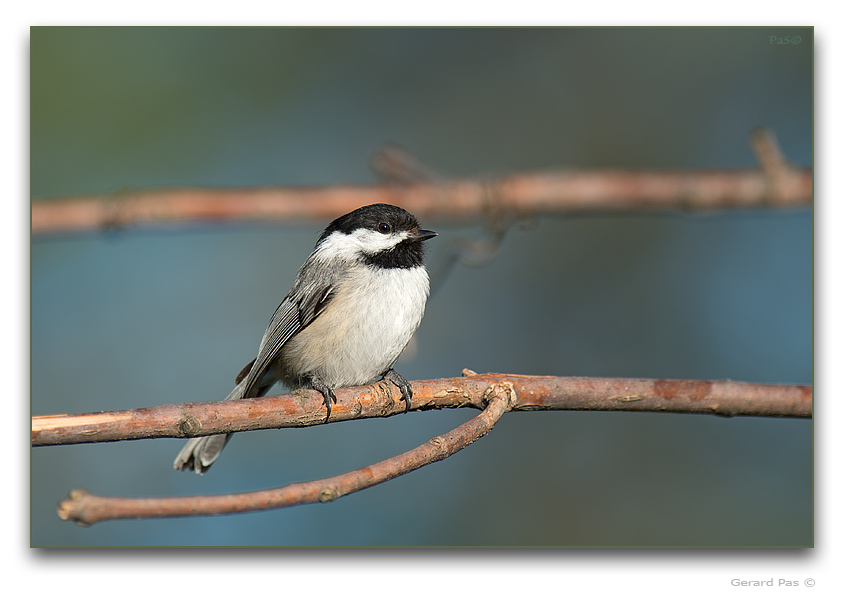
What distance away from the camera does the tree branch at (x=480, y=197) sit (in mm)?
2699

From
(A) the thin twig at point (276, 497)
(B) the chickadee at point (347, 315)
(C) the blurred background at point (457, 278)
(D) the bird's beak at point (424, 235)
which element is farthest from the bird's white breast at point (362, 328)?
(A) the thin twig at point (276, 497)

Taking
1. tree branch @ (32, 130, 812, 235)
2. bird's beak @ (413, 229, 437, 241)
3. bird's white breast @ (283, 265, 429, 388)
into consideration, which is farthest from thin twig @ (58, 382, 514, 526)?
tree branch @ (32, 130, 812, 235)

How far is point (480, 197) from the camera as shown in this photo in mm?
2969

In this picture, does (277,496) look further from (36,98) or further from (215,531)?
(36,98)

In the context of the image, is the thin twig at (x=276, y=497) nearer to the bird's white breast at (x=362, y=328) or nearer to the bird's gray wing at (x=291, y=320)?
the bird's white breast at (x=362, y=328)

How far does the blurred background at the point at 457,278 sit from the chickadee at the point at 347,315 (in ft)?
0.59

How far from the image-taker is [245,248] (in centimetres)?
315

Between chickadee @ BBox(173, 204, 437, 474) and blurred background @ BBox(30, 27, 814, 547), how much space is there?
0.18 metres

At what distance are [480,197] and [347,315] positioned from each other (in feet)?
3.75

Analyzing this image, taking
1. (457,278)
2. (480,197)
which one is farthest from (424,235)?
(457,278)

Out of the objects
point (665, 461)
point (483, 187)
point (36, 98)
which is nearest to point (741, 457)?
point (665, 461)

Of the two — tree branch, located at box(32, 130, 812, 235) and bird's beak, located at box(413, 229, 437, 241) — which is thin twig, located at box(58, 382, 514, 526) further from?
tree branch, located at box(32, 130, 812, 235)

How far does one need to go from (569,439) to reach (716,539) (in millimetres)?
809

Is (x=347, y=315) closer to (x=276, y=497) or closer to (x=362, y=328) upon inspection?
(x=362, y=328)
